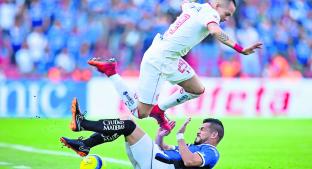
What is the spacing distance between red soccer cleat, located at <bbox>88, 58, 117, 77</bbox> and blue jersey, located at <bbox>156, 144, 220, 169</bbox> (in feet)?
6.39

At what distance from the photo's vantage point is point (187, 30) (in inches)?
409

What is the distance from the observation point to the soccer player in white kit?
1031cm

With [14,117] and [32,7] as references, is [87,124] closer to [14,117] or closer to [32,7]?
[14,117]

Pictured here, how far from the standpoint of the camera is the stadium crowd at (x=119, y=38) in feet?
68.3

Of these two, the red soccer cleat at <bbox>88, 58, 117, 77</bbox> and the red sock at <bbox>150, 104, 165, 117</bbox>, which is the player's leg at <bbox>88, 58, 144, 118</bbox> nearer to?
the red soccer cleat at <bbox>88, 58, 117, 77</bbox>

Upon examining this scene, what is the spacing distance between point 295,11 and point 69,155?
44.7 feet

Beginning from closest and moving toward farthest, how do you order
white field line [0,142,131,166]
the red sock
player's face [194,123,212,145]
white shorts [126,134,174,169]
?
white shorts [126,134,174,169]
player's face [194,123,212,145]
the red sock
white field line [0,142,131,166]

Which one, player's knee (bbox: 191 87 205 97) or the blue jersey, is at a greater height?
player's knee (bbox: 191 87 205 97)

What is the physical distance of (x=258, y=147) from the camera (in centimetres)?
1467

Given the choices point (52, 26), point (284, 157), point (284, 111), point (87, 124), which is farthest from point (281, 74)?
point (87, 124)

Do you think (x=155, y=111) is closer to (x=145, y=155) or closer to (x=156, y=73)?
A: (x=156, y=73)

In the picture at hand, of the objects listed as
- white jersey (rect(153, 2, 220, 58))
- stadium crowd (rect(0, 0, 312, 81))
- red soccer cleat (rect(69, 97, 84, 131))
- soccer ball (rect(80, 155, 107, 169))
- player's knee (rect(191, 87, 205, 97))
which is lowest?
soccer ball (rect(80, 155, 107, 169))

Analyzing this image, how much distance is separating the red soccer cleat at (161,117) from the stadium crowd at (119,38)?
9525 mm

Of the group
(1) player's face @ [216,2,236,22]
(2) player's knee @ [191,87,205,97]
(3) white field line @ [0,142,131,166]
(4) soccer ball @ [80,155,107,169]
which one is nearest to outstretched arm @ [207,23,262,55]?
(1) player's face @ [216,2,236,22]
